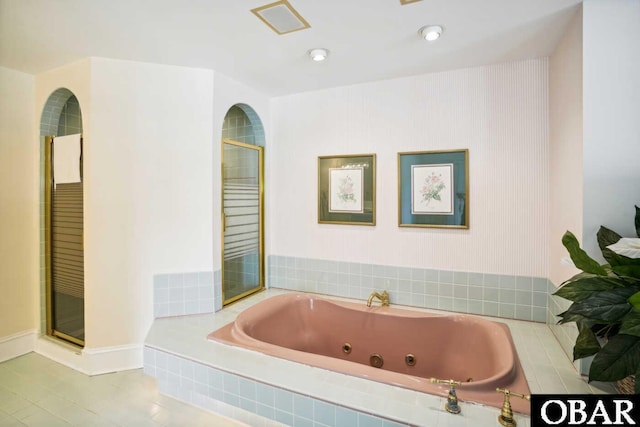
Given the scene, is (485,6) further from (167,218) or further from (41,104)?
(41,104)

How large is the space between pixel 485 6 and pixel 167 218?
2.42m

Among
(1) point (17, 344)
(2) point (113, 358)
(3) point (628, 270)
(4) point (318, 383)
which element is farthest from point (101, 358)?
(3) point (628, 270)

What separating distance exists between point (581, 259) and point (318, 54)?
185 centimetres

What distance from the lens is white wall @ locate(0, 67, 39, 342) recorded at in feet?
8.15

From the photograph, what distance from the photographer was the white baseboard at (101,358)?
7.43ft

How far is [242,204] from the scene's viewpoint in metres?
2.82

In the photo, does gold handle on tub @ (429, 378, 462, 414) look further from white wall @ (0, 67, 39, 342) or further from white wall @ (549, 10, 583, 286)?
white wall @ (0, 67, 39, 342)

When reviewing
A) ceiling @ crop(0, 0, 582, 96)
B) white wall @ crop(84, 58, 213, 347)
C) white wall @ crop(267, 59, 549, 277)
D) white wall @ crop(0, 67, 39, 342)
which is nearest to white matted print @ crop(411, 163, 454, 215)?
white wall @ crop(267, 59, 549, 277)

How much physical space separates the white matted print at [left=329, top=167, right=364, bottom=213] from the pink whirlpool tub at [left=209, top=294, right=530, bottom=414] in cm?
81

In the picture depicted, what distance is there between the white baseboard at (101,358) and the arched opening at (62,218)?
0.12 m

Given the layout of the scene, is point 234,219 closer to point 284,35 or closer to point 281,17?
point 284,35

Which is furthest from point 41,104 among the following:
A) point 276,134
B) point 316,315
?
point 316,315

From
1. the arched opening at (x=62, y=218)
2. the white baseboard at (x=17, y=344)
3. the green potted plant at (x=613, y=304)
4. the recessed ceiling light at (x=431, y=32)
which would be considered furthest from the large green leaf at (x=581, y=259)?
the white baseboard at (x=17, y=344)

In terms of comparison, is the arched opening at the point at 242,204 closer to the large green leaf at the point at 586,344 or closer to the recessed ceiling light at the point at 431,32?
the recessed ceiling light at the point at 431,32
